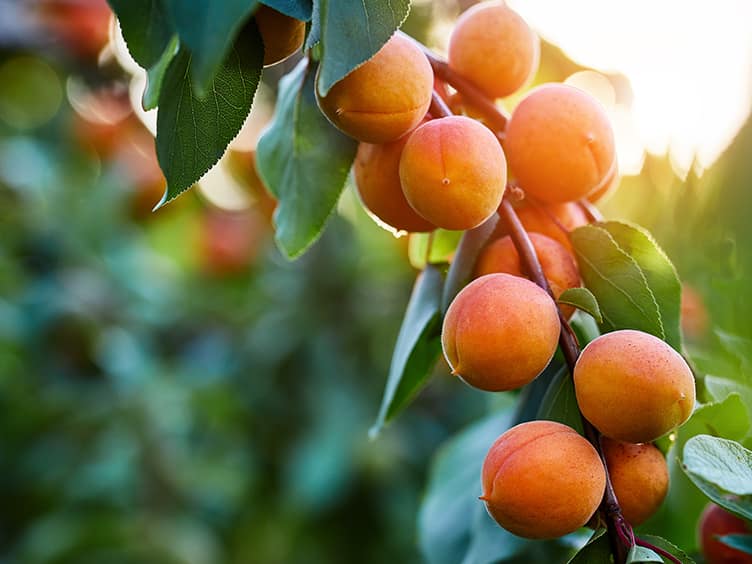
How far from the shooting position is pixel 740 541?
55cm

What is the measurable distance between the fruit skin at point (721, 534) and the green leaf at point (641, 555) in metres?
0.18

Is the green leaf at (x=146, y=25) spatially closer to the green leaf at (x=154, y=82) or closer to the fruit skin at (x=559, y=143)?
the green leaf at (x=154, y=82)

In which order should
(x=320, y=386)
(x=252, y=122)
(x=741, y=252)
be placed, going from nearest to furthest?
1. (x=741, y=252)
2. (x=320, y=386)
3. (x=252, y=122)

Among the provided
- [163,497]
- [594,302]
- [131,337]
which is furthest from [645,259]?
[131,337]

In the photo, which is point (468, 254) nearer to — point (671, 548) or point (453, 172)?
point (453, 172)

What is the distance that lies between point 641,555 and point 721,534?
0.20 meters

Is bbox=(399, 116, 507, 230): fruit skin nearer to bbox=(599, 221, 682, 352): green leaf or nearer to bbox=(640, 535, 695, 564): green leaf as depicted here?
bbox=(599, 221, 682, 352): green leaf

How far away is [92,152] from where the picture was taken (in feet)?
7.97

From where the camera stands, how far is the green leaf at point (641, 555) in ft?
1.45

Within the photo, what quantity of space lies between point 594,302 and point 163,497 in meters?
1.62

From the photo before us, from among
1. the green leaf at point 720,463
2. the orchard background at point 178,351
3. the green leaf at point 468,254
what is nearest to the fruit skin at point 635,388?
the green leaf at point 720,463

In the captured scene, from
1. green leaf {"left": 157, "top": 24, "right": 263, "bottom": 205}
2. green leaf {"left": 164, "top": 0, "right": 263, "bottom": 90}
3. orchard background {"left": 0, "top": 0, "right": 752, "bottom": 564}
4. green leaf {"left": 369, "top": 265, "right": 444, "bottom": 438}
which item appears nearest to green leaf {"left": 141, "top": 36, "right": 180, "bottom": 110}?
green leaf {"left": 157, "top": 24, "right": 263, "bottom": 205}

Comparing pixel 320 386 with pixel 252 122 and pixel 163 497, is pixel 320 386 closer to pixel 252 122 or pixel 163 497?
pixel 163 497

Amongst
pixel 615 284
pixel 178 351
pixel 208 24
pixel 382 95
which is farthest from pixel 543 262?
pixel 178 351
